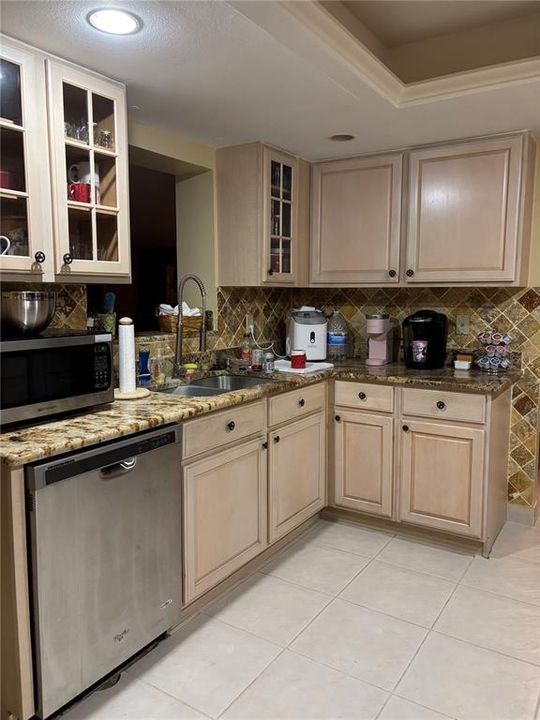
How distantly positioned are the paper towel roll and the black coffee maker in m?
1.60

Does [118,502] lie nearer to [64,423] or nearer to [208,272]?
[64,423]

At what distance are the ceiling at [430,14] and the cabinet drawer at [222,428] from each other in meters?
1.67

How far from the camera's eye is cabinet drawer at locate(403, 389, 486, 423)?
8.81 ft

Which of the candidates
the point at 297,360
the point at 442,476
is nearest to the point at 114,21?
the point at 297,360

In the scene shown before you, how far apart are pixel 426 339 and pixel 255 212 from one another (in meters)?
1.18

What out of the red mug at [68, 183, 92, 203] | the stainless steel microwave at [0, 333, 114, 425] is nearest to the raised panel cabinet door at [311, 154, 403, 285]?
the red mug at [68, 183, 92, 203]

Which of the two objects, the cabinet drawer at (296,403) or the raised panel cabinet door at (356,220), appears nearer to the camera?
the cabinet drawer at (296,403)

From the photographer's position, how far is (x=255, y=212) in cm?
300

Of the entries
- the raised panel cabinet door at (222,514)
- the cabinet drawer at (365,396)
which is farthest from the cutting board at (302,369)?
the raised panel cabinet door at (222,514)

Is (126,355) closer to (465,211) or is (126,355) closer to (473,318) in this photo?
(465,211)

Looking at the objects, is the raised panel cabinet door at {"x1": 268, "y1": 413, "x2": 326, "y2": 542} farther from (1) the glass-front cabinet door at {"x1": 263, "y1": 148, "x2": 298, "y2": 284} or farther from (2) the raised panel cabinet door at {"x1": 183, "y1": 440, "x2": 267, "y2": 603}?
(1) the glass-front cabinet door at {"x1": 263, "y1": 148, "x2": 298, "y2": 284}

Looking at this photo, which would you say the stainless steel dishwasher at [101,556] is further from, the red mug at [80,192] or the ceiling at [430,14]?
the ceiling at [430,14]

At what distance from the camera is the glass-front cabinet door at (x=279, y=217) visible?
9.96 feet

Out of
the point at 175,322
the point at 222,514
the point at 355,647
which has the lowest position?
the point at 355,647
